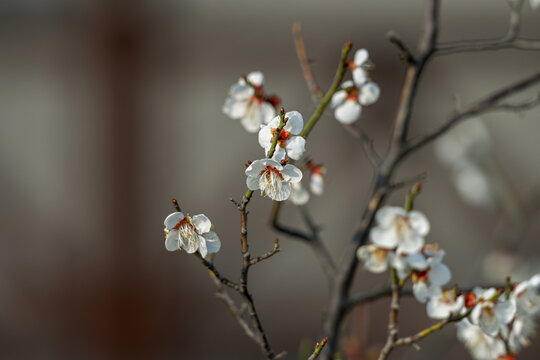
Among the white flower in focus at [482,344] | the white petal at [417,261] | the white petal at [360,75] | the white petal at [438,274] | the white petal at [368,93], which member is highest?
the white petal at [360,75]

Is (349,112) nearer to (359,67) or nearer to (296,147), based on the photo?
(359,67)

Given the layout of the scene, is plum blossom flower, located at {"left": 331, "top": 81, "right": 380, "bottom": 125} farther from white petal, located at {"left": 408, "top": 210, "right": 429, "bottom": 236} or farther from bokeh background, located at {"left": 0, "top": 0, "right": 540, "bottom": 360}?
bokeh background, located at {"left": 0, "top": 0, "right": 540, "bottom": 360}

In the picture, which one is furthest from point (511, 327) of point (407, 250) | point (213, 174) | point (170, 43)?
point (170, 43)

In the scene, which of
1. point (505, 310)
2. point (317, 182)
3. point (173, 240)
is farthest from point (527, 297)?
point (173, 240)

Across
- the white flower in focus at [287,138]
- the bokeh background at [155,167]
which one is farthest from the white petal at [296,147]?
the bokeh background at [155,167]

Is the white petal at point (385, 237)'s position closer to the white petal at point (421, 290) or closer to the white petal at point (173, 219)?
the white petal at point (421, 290)

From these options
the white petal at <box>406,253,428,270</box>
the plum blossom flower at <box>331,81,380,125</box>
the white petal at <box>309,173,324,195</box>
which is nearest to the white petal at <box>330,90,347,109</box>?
the plum blossom flower at <box>331,81,380,125</box>

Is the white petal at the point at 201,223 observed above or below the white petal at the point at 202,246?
above

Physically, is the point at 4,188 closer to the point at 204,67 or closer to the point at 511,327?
the point at 204,67
